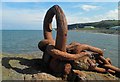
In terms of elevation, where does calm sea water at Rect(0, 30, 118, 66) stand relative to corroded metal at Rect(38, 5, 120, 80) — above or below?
below

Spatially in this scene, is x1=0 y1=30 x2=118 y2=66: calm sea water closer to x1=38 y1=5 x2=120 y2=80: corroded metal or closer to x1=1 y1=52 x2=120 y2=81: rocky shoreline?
x1=38 y1=5 x2=120 y2=80: corroded metal

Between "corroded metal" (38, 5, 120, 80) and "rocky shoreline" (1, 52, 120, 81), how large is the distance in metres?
0.25

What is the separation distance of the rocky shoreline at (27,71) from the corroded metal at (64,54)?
254mm

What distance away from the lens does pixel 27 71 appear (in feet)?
23.8

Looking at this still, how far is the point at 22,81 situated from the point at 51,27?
235 cm

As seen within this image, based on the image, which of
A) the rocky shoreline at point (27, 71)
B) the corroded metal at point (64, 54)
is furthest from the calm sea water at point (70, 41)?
the rocky shoreline at point (27, 71)

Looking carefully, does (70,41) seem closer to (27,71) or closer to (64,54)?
(27,71)

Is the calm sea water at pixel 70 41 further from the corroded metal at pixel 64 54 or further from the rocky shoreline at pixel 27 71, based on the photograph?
the rocky shoreline at pixel 27 71

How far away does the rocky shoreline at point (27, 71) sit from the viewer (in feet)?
22.7

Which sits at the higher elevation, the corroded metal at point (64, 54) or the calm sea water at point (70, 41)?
the corroded metal at point (64, 54)

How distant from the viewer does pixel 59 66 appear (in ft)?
23.5

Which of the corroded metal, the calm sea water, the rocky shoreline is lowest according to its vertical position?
the calm sea water

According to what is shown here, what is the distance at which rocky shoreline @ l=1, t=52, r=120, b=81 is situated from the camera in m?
6.93

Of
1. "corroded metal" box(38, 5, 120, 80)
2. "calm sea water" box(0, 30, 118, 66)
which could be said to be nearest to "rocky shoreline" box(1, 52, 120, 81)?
"corroded metal" box(38, 5, 120, 80)
